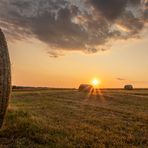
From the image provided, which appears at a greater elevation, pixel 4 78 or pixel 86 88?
pixel 86 88

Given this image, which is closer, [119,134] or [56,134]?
[56,134]

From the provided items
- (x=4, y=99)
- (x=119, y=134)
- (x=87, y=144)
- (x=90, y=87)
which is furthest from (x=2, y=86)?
(x=90, y=87)

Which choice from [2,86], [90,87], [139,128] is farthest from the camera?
[90,87]

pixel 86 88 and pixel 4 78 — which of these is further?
pixel 86 88

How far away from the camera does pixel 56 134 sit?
404 inches

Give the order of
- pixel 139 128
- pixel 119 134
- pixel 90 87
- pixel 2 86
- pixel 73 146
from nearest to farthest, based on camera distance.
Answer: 1. pixel 73 146
2. pixel 2 86
3. pixel 119 134
4. pixel 139 128
5. pixel 90 87

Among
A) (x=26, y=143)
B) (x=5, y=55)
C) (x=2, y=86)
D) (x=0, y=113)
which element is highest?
(x=5, y=55)

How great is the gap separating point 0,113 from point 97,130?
3770 mm

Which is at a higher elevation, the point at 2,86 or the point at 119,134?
the point at 2,86

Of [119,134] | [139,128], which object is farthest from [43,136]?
[139,128]

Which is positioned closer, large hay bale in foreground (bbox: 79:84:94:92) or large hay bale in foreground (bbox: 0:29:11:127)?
large hay bale in foreground (bbox: 0:29:11:127)

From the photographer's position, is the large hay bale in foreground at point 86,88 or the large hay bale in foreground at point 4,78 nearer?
the large hay bale in foreground at point 4,78

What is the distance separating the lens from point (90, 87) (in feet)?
156

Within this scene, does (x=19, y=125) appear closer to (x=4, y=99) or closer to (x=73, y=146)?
(x=4, y=99)
